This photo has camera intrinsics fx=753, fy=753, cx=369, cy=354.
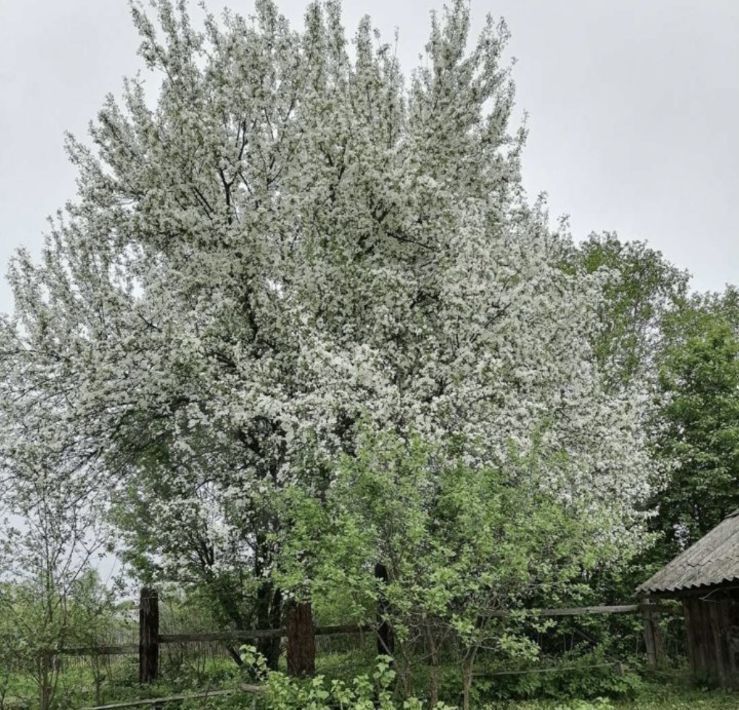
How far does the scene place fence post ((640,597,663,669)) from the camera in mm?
14039

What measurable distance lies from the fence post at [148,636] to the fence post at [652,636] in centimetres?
874

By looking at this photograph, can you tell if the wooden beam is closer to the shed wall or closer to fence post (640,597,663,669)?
the shed wall

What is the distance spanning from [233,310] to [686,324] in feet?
55.6

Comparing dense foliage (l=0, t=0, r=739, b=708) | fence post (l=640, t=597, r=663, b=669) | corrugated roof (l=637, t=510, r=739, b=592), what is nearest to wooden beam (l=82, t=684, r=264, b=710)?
dense foliage (l=0, t=0, r=739, b=708)

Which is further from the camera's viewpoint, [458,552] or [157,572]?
[157,572]

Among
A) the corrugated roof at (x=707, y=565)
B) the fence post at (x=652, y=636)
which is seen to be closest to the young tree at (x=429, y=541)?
the corrugated roof at (x=707, y=565)

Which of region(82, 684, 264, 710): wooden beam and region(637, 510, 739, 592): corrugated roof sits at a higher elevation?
region(637, 510, 739, 592): corrugated roof

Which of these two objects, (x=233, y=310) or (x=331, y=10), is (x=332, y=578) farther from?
(x=331, y=10)

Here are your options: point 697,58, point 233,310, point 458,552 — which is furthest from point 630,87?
point 458,552

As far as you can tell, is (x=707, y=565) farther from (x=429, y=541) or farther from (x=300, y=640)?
(x=429, y=541)

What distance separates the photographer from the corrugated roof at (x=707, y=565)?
1182 cm

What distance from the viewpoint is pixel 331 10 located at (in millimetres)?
12859

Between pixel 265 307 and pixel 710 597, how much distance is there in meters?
8.97

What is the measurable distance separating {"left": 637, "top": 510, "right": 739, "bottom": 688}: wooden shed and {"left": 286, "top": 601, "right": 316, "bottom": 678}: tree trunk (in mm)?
6183
